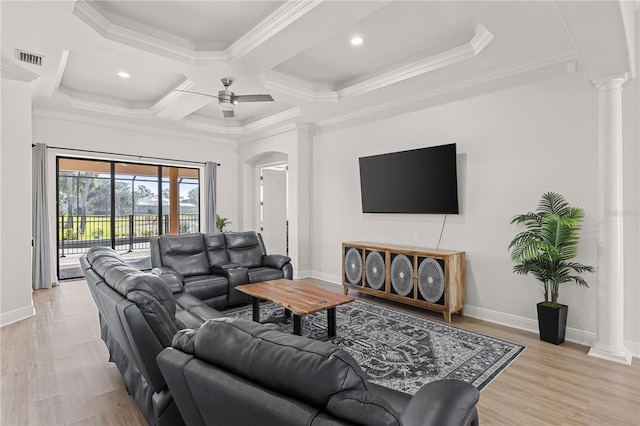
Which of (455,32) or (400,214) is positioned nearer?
(455,32)

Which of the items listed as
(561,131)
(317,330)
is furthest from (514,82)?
(317,330)

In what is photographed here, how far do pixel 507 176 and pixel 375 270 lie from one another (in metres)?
2.08

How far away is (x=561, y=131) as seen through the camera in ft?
11.9

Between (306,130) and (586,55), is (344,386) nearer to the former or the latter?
(586,55)

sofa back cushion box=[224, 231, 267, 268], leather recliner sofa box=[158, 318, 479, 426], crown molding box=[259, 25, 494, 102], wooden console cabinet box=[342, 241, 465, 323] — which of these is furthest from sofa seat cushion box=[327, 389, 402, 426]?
sofa back cushion box=[224, 231, 267, 268]

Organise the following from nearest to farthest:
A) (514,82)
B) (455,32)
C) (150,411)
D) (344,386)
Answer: (344,386) < (150,411) < (455,32) < (514,82)

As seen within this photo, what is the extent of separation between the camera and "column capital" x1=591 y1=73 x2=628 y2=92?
10.1 feet

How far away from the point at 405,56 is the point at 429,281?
9.14ft

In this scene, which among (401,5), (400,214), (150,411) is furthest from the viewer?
(400,214)

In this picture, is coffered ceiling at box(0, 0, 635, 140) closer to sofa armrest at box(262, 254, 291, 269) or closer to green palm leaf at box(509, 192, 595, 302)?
green palm leaf at box(509, 192, 595, 302)

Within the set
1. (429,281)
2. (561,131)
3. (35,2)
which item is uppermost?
(35,2)

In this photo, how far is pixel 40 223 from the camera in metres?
5.66

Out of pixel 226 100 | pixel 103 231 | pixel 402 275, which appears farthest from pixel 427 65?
pixel 103 231

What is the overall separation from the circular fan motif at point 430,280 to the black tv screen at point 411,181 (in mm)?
769
